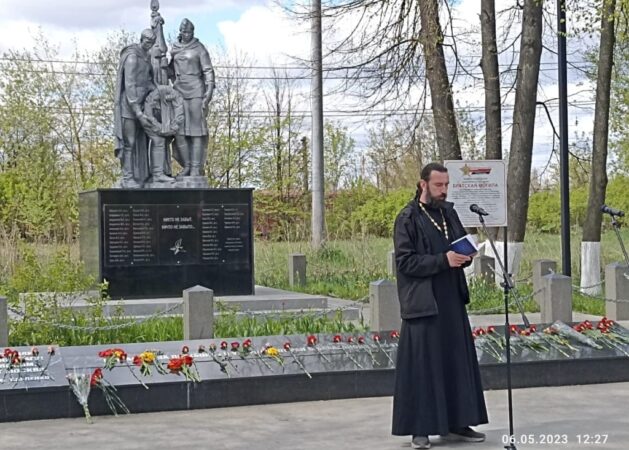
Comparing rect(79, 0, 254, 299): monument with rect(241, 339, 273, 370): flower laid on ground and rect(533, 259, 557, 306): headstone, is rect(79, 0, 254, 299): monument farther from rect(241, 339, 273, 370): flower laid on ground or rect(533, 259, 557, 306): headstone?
rect(241, 339, 273, 370): flower laid on ground

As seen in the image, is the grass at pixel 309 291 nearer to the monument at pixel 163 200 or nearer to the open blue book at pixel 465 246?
the monument at pixel 163 200

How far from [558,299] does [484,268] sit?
23.8ft

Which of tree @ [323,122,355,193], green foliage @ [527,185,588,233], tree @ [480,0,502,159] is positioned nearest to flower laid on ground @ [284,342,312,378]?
tree @ [480,0,502,159]

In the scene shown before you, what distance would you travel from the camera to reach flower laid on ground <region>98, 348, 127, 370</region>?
9.78 meters

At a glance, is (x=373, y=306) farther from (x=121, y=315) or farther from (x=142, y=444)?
(x=142, y=444)

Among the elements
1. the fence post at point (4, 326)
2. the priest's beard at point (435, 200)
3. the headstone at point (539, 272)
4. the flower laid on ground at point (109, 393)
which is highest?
the priest's beard at point (435, 200)

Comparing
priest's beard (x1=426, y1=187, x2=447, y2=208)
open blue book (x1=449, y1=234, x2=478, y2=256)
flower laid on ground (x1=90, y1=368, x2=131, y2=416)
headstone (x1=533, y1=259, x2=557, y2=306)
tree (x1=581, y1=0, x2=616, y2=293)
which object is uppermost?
tree (x1=581, y1=0, x2=616, y2=293)

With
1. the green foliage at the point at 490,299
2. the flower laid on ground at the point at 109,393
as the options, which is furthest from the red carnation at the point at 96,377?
the green foliage at the point at 490,299

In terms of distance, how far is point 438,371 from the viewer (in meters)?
7.75

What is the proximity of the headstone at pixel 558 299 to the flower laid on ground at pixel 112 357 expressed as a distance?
574cm

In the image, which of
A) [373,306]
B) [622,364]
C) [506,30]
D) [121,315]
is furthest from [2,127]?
[622,364]

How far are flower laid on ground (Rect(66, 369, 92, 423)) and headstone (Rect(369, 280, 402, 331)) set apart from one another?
3977 mm

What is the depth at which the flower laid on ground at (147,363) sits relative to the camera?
384 inches

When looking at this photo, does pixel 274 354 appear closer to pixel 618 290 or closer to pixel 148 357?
pixel 148 357
